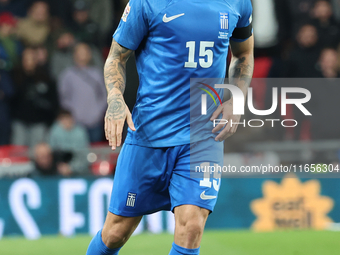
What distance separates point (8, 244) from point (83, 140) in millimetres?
2182

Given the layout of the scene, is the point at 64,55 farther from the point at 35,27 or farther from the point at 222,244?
the point at 222,244

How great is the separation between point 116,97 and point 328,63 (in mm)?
5591

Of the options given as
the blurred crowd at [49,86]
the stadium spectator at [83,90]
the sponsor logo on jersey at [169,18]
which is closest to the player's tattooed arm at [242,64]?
the sponsor logo on jersey at [169,18]

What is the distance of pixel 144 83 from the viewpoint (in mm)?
3246

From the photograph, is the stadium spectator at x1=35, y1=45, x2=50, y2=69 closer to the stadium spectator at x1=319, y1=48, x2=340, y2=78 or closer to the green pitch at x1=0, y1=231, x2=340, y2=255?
the green pitch at x1=0, y1=231, x2=340, y2=255

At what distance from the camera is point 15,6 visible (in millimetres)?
8930

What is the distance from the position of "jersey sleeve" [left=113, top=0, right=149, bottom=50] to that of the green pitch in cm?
296

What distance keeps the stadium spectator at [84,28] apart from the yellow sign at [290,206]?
12.9 feet

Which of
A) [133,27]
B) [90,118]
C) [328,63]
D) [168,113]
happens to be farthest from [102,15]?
[168,113]

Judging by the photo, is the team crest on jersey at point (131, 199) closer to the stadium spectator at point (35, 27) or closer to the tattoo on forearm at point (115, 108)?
the tattoo on forearm at point (115, 108)

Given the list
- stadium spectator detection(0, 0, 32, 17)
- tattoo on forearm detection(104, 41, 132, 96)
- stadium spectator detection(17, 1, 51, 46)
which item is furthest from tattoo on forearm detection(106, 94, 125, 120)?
stadium spectator detection(0, 0, 32, 17)

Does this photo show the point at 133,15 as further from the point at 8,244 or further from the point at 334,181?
the point at 334,181

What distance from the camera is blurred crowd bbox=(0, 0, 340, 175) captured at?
7891 millimetres

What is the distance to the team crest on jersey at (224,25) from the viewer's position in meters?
3.12
